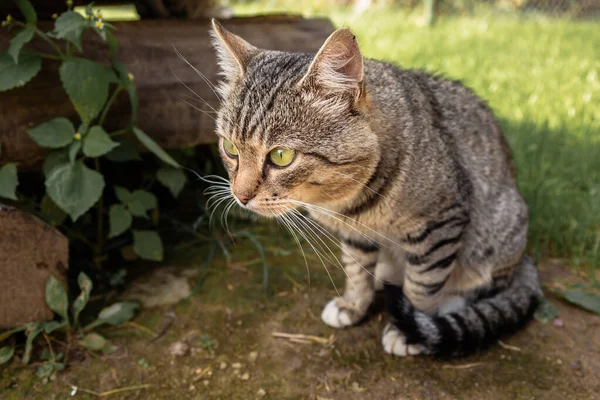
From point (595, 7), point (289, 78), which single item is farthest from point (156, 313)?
point (595, 7)

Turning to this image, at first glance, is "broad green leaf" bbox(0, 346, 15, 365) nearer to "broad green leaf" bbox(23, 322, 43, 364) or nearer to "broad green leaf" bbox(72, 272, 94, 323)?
"broad green leaf" bbox(23, 322, 43, 364)

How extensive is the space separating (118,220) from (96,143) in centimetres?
39

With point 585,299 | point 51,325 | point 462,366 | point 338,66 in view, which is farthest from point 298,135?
point 585,299

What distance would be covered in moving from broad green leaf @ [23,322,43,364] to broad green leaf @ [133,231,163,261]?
519 millimetres

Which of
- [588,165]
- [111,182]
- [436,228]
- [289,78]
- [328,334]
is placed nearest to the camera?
[289,78]

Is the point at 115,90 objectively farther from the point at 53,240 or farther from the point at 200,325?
the point at 200,325

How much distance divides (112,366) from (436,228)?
1339mm

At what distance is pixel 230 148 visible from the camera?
1.93m

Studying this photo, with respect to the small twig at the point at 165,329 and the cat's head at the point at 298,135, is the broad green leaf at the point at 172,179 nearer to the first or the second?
the small twig at the point at 165,329

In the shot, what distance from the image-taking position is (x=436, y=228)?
2039 millimetres

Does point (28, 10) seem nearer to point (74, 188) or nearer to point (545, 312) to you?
point (74, 188)

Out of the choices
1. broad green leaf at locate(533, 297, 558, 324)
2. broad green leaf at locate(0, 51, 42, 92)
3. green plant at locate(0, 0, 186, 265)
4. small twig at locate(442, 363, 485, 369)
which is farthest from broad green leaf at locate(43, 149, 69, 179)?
broad green leaf at locate(533, 297, 558, 324)

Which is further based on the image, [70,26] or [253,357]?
[253,357]

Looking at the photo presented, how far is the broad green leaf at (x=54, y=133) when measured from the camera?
210cm
